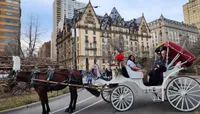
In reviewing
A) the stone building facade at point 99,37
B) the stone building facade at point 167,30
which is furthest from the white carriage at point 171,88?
the stone building facade at point 167,30

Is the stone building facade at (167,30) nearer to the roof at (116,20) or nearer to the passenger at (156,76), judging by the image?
the roof at (116,20)

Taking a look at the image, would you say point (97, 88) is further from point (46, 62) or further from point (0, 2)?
point (0, 2)

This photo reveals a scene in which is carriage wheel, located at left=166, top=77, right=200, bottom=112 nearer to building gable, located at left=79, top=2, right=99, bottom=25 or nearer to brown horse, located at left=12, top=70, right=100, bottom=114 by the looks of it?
brown horse, located at left=12, top=70, right=100, bottom=114

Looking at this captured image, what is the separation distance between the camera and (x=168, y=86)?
6.47 m

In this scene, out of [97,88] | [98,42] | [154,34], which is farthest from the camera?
[154,34]

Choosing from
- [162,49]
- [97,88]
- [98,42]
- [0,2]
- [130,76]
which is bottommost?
[97,88]

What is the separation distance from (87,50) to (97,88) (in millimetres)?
63193

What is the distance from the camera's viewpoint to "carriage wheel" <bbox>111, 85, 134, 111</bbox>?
674 cm

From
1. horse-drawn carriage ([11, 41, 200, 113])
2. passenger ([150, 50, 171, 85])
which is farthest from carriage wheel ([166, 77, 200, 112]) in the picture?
passenger ([150, 50, 171, 85])

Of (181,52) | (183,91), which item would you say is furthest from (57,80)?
(181,52)

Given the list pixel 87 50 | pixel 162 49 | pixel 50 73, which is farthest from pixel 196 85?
pixel 87 50

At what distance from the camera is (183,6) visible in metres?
146

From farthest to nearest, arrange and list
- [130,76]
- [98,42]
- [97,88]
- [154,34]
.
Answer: [154,34] < [98,42] < [97,88] < [130,76]

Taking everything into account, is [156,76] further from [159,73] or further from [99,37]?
[99,37]
